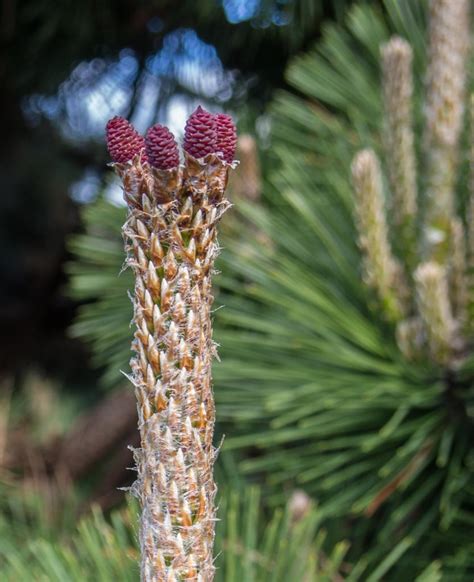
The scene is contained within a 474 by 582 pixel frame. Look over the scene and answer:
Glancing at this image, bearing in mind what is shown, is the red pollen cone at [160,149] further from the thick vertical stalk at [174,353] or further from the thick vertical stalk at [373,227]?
the thick vertical stalk at [373,227]

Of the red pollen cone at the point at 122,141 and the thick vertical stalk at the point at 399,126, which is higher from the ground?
the thick vertical stalk at the point at 399,126

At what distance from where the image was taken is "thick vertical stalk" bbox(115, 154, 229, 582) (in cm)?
20

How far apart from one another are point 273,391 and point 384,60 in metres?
0.19

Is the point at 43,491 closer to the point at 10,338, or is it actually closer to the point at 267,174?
the point at 267,174

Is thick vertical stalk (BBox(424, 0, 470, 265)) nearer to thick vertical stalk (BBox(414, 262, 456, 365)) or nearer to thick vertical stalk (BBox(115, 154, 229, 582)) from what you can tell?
thick vertical stalk (BBox(414, 262, 456, 365))

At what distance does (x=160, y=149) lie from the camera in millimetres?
189

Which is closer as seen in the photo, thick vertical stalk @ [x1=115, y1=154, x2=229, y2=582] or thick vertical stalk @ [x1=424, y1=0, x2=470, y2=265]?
thick vertical stalk @ [x1=115, y1=154, x2=229, y2=582]

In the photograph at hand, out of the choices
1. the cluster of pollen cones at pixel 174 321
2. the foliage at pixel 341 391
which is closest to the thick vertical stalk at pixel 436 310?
the foliage at pixel 341 391

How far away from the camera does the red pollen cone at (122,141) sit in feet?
0.64

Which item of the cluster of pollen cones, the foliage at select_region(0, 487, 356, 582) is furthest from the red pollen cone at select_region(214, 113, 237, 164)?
the foliage at select_region(0, 487, 356, 582)

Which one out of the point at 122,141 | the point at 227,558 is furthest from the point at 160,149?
the point at 227,558

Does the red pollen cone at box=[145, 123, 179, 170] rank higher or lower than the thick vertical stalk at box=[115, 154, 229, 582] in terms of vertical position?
higher

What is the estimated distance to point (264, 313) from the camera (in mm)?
479

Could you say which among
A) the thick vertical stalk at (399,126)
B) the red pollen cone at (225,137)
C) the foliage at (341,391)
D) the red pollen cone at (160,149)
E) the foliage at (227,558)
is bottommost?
the foliage at (227,558)
